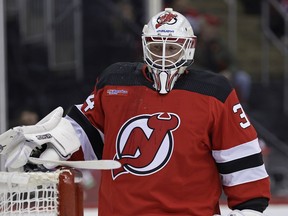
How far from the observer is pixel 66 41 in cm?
578

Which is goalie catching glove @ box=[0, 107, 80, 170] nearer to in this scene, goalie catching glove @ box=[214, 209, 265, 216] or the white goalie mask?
the white goalie mask

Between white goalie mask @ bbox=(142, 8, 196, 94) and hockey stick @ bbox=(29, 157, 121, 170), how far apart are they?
282 mm

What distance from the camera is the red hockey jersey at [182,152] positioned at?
9.12ft

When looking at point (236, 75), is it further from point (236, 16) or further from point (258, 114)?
point (236, 16)

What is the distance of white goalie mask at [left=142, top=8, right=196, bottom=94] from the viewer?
111 inches

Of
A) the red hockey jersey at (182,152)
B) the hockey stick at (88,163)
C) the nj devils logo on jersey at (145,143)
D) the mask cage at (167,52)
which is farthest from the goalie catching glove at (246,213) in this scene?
the mask cage at (167,52)

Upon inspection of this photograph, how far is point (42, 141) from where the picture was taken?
2.79 m

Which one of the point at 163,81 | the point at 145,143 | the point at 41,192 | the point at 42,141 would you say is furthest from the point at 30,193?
the point at 163,81

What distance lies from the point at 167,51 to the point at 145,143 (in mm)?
284

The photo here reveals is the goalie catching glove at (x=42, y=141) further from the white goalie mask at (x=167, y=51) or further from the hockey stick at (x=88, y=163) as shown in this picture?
the white goalie mask at (x=167, y=51)

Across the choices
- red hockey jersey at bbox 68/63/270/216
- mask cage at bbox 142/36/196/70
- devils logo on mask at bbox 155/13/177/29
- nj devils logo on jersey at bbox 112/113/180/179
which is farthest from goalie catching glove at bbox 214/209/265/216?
devils logo on mask at bbox 155/13/177/29

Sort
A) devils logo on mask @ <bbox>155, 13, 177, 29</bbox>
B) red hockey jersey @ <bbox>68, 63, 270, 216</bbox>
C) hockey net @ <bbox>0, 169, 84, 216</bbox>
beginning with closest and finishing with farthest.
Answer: hockey net @ <bbox>0, 169, 84, 216</bbox>
red hockey jersey @ <bbox>68, 63, 270, 216</bbox>
devils logo on mask @ <bbox>155, 13, 177, 29</bbox>

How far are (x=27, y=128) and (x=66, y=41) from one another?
10.0ft

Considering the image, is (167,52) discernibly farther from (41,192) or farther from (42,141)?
(41,192)
